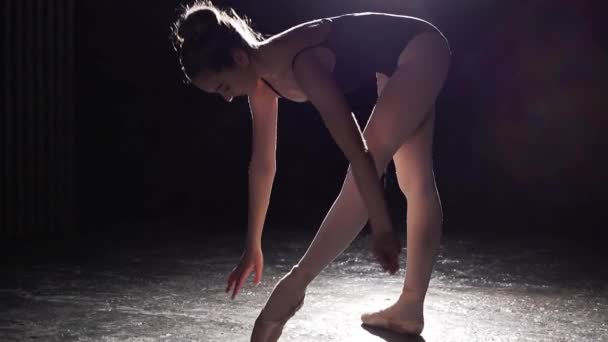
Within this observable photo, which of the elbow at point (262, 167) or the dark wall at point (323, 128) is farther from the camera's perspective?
the dark wall at point (323, 128)

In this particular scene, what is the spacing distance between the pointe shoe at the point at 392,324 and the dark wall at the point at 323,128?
2.58 meters

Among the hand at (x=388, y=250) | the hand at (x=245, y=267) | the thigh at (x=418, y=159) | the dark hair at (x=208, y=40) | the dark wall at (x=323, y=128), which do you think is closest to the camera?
the hand at (x=388, y=250)

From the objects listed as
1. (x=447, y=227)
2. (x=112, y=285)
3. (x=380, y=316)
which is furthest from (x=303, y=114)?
(x=380, y=316)

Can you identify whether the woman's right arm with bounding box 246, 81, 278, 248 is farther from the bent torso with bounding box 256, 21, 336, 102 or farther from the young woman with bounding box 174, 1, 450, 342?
the bent torso with bounding box 256, 21, 336, 102

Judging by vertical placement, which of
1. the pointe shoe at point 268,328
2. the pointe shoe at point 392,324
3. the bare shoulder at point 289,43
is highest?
the bare shoulder at point 289,43

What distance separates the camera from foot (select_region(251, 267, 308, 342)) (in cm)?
148

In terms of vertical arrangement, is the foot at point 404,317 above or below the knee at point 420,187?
below

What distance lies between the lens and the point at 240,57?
1.40 metres

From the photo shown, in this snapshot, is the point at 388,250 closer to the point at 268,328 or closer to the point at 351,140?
the point at 351,140

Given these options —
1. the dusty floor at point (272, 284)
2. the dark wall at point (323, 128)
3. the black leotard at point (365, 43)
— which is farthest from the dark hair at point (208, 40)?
the dark wall at point (323, 128)

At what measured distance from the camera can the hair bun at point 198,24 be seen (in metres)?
1.41

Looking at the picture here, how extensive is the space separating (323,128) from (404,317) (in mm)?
3722

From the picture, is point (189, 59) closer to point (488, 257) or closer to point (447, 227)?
point (488, 257)

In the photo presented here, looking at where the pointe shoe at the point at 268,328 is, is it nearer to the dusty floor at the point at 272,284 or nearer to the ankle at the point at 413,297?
the dusty floor at the point at 272,284
